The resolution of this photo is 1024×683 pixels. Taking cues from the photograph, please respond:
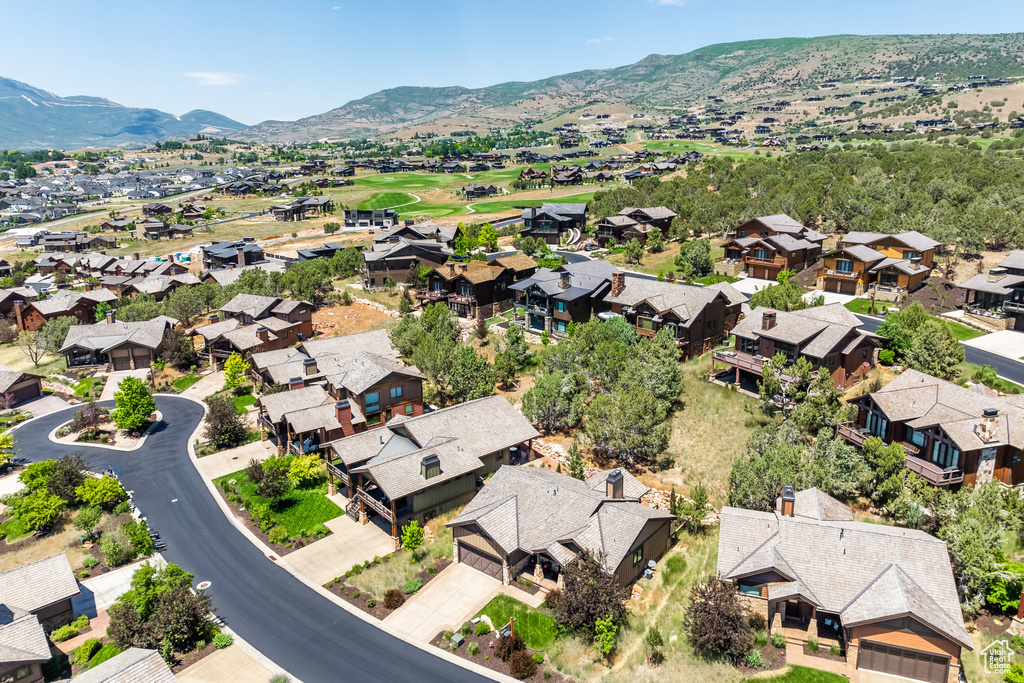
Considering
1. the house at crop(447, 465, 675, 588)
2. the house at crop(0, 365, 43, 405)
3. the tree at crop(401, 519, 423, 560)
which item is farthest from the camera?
the house at crop(0, 365, 43, 405)

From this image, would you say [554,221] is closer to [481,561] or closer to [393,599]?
[481,561]

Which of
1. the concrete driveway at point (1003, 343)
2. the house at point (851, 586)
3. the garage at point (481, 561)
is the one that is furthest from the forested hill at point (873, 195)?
the garage at point (481, 561)

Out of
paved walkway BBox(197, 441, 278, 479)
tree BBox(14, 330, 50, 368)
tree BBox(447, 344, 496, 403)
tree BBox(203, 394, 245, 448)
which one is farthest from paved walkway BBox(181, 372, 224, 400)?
tree BBox(447, 344, 496, 403)

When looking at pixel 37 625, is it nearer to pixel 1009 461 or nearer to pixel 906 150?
pixel 1009 461

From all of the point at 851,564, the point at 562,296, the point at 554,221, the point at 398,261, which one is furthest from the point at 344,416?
the point at 554,221

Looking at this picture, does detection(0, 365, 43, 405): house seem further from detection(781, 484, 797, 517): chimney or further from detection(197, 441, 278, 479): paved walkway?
detection(781, 484, 797, 517): chimney

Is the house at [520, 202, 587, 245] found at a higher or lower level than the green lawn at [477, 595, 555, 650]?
higher
